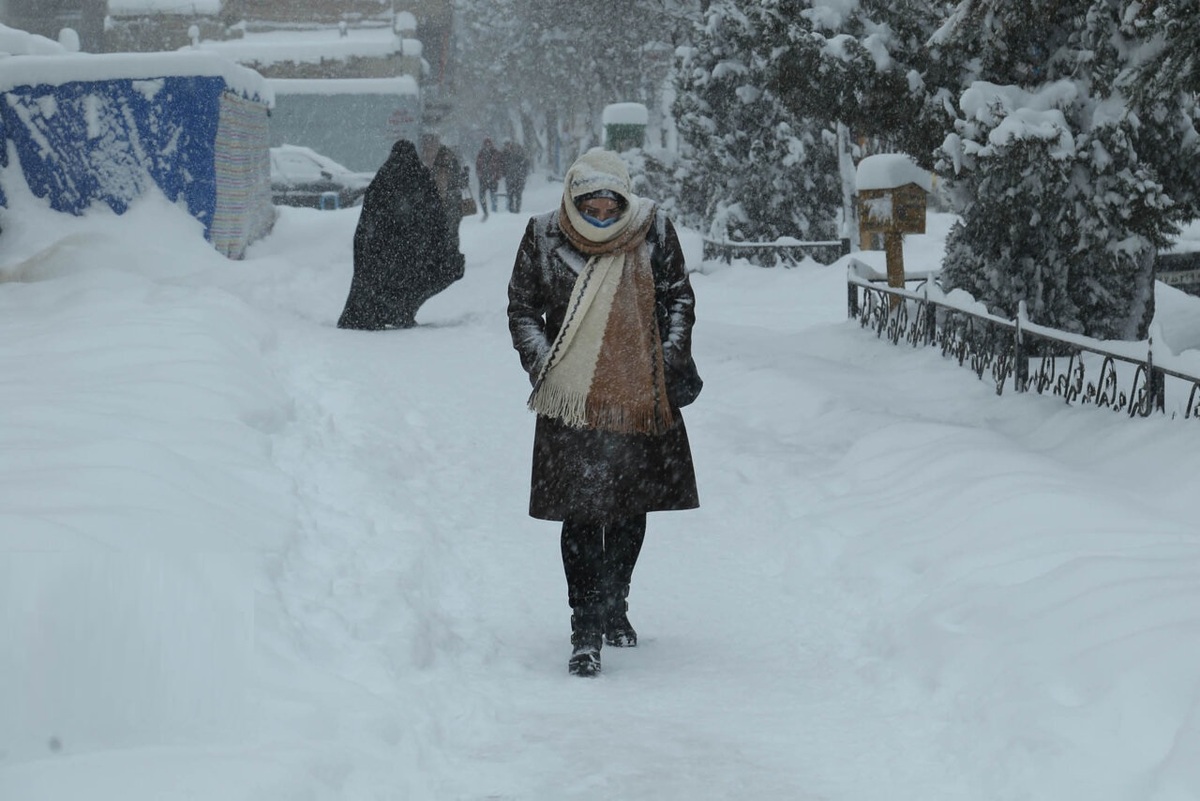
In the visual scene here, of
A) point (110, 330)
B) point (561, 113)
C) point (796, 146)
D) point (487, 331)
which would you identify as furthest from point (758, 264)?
point (561, 113)

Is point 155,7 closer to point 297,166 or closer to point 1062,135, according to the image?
point 297,166

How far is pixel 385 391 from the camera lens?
34.0ft

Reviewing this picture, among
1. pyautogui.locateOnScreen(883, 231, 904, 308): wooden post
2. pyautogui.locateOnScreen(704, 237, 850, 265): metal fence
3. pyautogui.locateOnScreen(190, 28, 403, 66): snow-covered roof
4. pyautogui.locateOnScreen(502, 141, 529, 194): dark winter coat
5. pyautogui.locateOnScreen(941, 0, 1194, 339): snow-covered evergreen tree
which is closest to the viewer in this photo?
pyautogui.locateOnScreen(941, 0, 1194, 339): snow-covered evergreen tree

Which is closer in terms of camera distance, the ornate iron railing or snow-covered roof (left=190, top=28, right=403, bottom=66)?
the ornate iron railing

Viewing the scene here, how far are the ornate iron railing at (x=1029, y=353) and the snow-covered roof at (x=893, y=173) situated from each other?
92 cm

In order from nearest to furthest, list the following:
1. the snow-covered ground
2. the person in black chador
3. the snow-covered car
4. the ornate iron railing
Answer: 1. the snow-covered ground
2. the ornate iron railing
3. the person in black chador
4. the snow-covered car

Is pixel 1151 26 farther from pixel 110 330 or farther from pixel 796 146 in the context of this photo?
pixel 796 146

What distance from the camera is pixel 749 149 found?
79.8ft

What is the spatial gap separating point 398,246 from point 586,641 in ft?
32.1

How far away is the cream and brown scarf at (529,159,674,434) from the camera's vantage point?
482cm

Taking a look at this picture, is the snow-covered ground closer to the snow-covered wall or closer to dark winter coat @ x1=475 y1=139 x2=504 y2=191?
the snow-covered wall

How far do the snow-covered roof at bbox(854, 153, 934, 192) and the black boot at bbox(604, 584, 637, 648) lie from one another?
27.4 ft

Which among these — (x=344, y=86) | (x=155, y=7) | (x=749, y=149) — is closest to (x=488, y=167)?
(x=749, y=149)

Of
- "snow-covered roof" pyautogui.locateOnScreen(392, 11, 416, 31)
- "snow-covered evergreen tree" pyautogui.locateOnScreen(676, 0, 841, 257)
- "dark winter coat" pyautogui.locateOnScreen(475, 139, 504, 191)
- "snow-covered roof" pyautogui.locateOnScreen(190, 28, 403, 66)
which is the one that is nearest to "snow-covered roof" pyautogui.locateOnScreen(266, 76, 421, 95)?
"snow-covered roof" pyautogui.locateOnScreen(190, 28, 403, 66)
